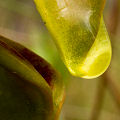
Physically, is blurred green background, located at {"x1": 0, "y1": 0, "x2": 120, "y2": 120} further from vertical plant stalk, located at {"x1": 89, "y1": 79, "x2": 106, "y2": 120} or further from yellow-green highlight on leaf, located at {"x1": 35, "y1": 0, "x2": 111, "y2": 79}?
yellow-green highlight on leaf, located at {"x1": 35, "y1": 0, "x2": 111, "y2": 79}

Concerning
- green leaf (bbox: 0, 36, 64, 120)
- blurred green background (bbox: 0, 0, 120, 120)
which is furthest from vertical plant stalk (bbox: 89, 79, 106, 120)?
green leaf (bbox: 0, 36, 64, 120)

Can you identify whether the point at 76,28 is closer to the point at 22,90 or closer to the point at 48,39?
the point at 22,90

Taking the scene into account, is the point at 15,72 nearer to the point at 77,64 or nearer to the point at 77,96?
the point at 77,64

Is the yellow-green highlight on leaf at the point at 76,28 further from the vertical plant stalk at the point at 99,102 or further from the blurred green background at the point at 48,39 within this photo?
the blurred green background at the point at 48,39

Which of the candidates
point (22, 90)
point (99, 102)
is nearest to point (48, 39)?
point (99, 102)

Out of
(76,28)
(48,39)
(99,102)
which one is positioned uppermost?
(76,28)
